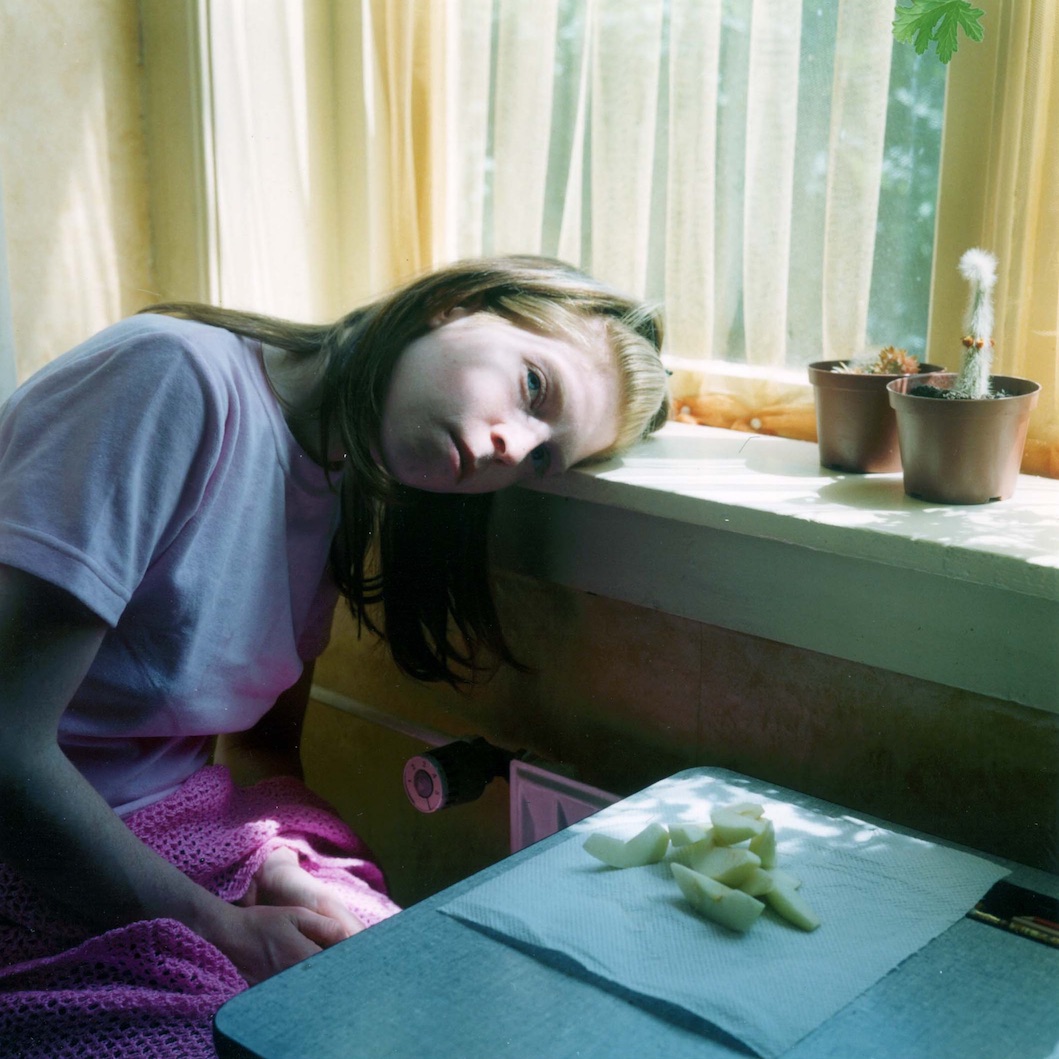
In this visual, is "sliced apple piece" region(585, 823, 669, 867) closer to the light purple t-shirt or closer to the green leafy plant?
the light purple t-shirt

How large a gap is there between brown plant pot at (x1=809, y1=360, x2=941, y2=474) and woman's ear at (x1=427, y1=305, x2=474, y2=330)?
13.3 inches

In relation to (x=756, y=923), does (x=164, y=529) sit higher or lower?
higher

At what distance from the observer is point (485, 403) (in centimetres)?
106

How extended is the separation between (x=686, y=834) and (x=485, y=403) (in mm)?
419

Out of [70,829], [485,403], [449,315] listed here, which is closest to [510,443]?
[485,403]

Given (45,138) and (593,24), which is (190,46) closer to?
(45,138)

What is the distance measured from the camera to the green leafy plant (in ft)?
3.09

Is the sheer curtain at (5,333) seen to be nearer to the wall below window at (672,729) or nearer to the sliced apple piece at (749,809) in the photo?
the wall below window at (672,729)

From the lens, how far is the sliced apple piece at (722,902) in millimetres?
769

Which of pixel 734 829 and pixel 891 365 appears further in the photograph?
pixel 891 365

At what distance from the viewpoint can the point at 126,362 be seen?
1009mm

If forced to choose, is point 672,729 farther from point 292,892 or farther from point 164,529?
point 164,529

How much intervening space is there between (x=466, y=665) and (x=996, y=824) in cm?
59

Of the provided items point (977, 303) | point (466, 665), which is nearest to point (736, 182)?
point (977, 303)
